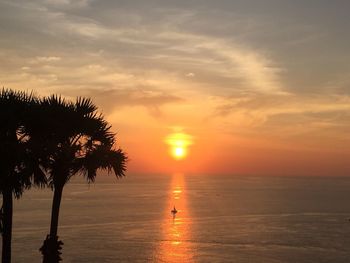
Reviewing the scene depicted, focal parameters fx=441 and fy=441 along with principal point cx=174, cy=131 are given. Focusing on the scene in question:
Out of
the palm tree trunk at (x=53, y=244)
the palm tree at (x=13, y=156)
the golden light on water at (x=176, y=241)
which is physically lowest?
the golden light on water at (x=176, y=241)

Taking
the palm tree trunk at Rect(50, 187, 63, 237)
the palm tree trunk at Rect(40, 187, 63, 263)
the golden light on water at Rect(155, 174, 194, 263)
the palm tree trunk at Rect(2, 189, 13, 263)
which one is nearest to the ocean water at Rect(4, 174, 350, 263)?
the golden light on water at Rect(155, 174, 194, 263)

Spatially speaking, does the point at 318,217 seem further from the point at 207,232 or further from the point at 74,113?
the point at 74,113

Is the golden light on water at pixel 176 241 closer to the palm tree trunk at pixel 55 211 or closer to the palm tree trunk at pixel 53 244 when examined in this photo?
the palm tree trunk at pixel 53 244

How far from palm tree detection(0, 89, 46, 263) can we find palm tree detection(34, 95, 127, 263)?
0.76 m

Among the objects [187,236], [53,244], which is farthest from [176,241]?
[53,244]

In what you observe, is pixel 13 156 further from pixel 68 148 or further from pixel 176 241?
pixel 176 241

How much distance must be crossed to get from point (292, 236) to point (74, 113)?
73.6m

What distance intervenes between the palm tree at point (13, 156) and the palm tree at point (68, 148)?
765mm

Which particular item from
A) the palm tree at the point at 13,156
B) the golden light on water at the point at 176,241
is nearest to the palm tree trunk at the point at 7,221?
the palm tree at the point at 13,156

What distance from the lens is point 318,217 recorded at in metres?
125

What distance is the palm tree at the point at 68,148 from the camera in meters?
20.7

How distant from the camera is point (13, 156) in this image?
Result: 725 inches

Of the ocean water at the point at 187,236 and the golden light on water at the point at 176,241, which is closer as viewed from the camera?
the golden light on water at the point at 176,241

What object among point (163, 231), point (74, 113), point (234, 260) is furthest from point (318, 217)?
point (74, 113)
